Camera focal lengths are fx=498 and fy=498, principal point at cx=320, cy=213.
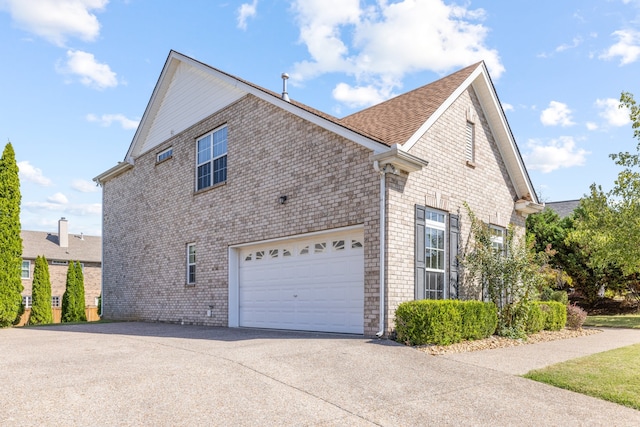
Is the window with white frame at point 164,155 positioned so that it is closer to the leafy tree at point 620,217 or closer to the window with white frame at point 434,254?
the window with white frame at point 434,254

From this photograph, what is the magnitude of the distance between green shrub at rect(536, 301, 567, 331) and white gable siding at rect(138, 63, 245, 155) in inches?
419

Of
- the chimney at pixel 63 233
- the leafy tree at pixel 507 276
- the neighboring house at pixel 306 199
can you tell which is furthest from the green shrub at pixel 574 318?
the chimney at pixel 63 233

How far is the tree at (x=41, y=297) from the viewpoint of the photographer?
21984mm

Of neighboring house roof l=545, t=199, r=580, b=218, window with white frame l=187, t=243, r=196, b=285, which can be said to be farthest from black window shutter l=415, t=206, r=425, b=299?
neighboring house roof l=545, t=199, r=580, b=218

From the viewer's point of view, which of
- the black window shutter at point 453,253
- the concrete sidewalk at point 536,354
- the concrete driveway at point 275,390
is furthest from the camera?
the black window shutter at point 453,253

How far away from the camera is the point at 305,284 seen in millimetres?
12492

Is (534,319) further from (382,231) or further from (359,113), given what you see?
(359,113)

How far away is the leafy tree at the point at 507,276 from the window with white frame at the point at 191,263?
339 inches

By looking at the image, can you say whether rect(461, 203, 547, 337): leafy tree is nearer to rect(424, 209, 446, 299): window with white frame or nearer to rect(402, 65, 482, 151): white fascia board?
rect(424, 209, 446, 299): window with white frame

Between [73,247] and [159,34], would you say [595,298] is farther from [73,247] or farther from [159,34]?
[73,247]

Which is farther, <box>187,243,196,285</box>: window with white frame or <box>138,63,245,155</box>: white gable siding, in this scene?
<box>187,243,196,285</box>: window with white frame

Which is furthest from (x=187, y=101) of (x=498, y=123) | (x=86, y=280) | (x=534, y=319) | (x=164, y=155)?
(x=86, y=280)

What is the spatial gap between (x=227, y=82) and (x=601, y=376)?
12.6 meters

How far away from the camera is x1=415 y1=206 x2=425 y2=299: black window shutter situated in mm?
11062
